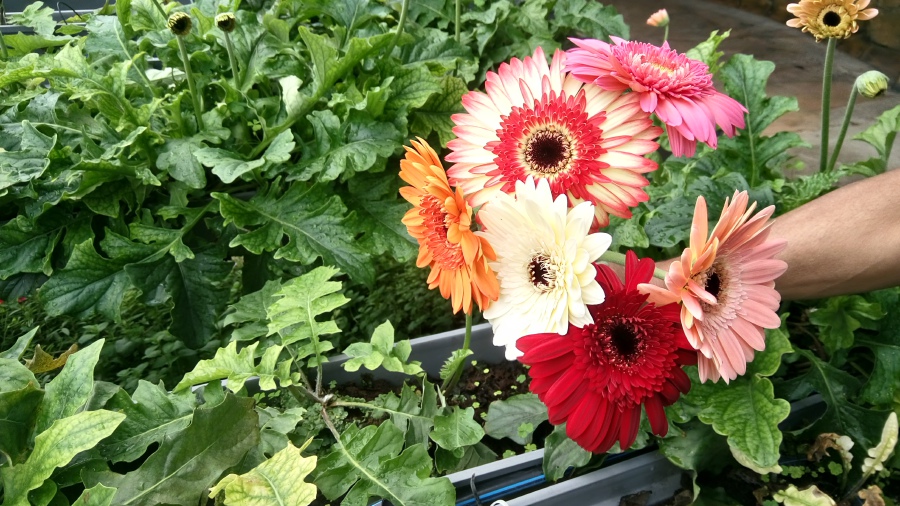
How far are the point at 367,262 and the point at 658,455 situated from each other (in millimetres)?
513

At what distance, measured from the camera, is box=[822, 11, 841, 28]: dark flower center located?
83 cm

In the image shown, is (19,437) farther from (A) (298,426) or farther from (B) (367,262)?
Answer: (B) (367,262)

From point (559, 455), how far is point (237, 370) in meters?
0.41

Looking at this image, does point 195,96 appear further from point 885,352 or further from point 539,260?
point 885,352

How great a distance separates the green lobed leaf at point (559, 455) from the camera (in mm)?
773

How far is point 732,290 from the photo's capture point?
1.76 ft

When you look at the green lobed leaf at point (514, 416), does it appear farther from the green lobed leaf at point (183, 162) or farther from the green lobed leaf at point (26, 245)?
the green lobed leaf at point (26, 245)

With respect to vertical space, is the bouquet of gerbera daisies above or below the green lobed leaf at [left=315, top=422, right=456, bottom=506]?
Answer: above

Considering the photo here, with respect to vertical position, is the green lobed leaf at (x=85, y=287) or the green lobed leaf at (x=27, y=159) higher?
the green lobed leaf at (x=27, y=159)

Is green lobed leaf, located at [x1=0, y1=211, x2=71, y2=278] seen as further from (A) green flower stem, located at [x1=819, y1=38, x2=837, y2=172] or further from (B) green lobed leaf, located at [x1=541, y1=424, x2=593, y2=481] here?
(A) green flower stem, located at [x1=819, y1=38, x2=837, y2=172]

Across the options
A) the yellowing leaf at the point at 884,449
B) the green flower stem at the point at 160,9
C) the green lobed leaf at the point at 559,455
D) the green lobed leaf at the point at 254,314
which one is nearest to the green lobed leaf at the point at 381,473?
the green lobed leaf at the point at 559,455

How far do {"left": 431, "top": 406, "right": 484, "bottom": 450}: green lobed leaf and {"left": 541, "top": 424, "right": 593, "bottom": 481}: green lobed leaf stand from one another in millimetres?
87

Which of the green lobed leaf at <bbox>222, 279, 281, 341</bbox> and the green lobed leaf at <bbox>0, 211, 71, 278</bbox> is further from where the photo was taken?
the green lobed leaf at <bbox>0, 211, 71, 278</bbox>

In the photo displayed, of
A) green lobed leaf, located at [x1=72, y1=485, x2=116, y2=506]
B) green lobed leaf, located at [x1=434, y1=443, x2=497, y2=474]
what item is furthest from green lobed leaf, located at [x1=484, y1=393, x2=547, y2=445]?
green lobed leaf, located at [x1=72, y1=485, x2=116, y2=506]
